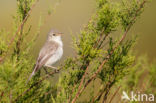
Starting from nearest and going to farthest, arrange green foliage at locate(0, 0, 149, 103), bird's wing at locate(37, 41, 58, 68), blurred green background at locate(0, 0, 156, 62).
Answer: green foliage at locate(0, 0, 149, 103), bird's wing at locate(37, 41, 58, 68), blurred green background at locate(0, 0, 156, 62)

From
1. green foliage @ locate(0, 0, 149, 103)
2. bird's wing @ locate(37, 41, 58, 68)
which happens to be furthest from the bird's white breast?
green foliage @ locate(0, 0, 149, 103)

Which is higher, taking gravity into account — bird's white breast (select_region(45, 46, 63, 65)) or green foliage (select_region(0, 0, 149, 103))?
green foliage (select_region(0, 0, 149, 103))

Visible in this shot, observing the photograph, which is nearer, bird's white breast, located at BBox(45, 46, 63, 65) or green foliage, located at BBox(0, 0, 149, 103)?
green foliage, located at BBox(0, 0, 149, 103)

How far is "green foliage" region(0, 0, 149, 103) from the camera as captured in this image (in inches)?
88.5

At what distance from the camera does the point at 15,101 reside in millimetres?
2314

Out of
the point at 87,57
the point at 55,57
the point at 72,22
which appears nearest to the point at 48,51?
the point at 55,57

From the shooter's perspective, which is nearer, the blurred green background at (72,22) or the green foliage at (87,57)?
the green foliage at (87,57)

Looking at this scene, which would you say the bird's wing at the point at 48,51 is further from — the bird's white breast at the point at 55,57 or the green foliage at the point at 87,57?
the green foliage at the point at 87,57

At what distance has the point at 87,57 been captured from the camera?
2.24m

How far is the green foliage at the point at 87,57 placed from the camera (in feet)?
7.38

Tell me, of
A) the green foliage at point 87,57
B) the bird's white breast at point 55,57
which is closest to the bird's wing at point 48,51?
the bird's white breast at point 55,57

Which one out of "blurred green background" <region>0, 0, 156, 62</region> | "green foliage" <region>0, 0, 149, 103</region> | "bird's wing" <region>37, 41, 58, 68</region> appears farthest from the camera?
"blurred green background" <region>0, 0, 156, 62</region>

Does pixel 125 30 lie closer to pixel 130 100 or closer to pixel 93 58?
pixel 93 58

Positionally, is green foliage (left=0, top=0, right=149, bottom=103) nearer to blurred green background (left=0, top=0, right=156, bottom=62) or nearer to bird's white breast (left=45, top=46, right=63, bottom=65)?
blurred green background (left=0, top=0, right=156, bottom=62)
